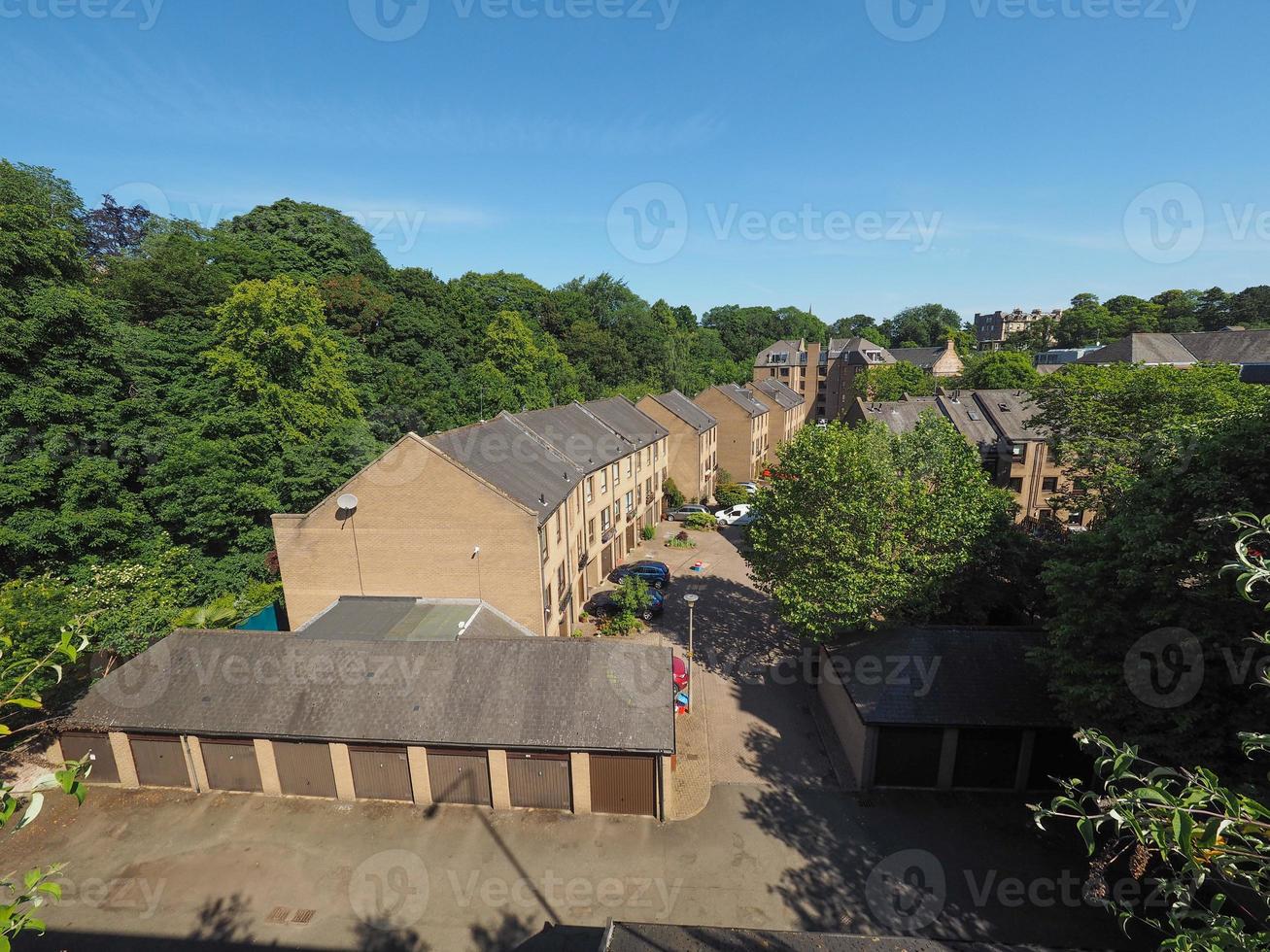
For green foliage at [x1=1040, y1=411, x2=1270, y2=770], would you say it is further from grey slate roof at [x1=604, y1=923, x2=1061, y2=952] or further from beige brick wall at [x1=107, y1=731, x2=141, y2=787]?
beige brick wall at [x1=107, y1=731, x2=141, y2=787]

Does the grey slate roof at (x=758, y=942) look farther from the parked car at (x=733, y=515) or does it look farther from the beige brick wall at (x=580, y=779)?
the parked car at (x=733, y=515)

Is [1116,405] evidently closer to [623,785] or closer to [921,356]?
[623,785]

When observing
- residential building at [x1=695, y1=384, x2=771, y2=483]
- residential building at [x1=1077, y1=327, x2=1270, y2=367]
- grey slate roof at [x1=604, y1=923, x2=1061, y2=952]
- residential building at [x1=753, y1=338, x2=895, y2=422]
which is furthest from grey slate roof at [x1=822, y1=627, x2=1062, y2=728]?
residential building at [x1=753, y1=338, x2=895, y2=422]

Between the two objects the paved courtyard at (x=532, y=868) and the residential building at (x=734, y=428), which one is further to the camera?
the residential building at (x=734, y=428)

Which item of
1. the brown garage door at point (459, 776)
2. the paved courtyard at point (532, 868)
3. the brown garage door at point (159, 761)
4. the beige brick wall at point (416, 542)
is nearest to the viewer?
the paved courtyard at point (532, 868)

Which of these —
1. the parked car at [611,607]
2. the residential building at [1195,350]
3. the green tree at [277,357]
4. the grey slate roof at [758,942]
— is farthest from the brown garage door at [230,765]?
the residential building at [1195,350]

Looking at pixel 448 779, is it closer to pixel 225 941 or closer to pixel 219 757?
pixel 225 941

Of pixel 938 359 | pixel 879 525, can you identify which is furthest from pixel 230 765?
pixel 938 359
